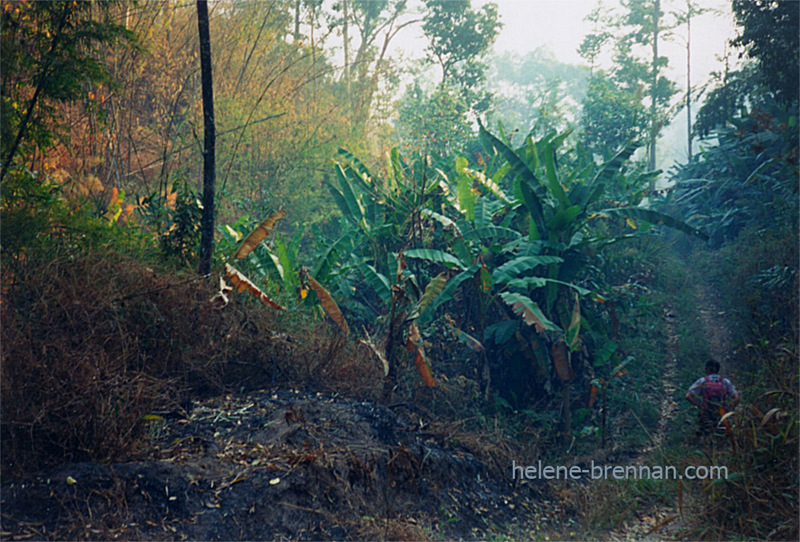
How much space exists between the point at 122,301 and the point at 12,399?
1.44 m

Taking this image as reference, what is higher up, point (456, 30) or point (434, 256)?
point (456, 30)

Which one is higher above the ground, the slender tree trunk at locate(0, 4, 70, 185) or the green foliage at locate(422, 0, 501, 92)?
the green foliage at locate(422, 0, 501, 92)

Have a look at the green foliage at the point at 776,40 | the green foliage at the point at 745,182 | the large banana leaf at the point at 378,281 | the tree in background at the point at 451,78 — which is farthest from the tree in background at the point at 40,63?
the tree in background at the point at 451,78

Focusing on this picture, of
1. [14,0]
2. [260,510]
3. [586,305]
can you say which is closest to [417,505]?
[260,510]

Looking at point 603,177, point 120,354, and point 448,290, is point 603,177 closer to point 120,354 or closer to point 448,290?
point 448,290

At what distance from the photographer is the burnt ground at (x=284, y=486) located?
387cm

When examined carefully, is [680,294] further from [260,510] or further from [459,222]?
[260,510]

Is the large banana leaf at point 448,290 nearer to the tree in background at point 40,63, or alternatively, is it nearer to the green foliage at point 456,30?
the tree in background at point 40,63

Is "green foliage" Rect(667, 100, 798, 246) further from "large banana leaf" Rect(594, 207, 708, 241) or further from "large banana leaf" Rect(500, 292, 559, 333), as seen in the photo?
"large banana leaf" Rect(500, 292, 559, 333)

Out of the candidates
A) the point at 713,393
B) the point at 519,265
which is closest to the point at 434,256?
the point at 519,265

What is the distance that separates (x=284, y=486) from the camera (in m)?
4.44

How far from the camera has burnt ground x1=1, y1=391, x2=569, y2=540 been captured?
3869 mm

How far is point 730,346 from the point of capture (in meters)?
9.52

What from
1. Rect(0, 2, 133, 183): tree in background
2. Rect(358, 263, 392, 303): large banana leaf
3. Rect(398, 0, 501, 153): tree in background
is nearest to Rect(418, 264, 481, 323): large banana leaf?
Rect(358, 263, 392, 303): large banana leaf
